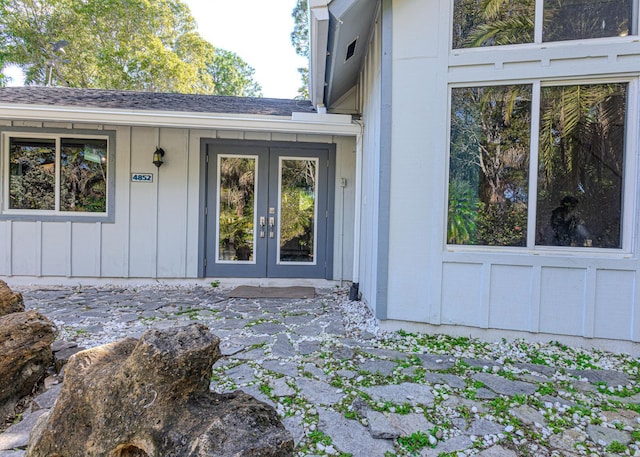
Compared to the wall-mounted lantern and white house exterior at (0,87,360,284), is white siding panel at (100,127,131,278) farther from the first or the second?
the wall-mounted lantern

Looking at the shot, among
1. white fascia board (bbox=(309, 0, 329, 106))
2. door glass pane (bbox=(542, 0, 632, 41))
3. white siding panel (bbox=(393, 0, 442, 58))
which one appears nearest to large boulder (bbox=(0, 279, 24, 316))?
white fascia board (bbox=(309, 0, 329, 106))

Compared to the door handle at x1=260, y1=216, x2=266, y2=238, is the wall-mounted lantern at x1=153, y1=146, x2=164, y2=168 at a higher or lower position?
higher

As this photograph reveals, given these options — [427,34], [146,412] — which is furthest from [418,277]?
[146,412]

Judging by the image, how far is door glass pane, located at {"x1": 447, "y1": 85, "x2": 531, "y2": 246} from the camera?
3.38 meters

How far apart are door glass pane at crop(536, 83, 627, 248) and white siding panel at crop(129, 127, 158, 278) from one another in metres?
5.36

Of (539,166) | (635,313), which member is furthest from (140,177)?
(635,313)

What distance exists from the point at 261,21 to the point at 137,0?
25.7 feet

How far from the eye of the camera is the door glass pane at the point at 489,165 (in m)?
3.38

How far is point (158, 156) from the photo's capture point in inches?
216

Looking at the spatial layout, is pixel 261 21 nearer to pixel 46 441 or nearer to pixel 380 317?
pixel 380 317

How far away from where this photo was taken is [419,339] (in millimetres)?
3424

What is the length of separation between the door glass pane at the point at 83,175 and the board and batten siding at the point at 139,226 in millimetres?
243

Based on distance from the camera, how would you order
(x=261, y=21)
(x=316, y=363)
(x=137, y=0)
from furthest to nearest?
(x=261, y=21)
(x=137, y=0)
(x=316, y=363)

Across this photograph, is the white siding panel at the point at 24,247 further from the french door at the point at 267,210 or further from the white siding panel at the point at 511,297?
the white siding panel at the point at 511,297
